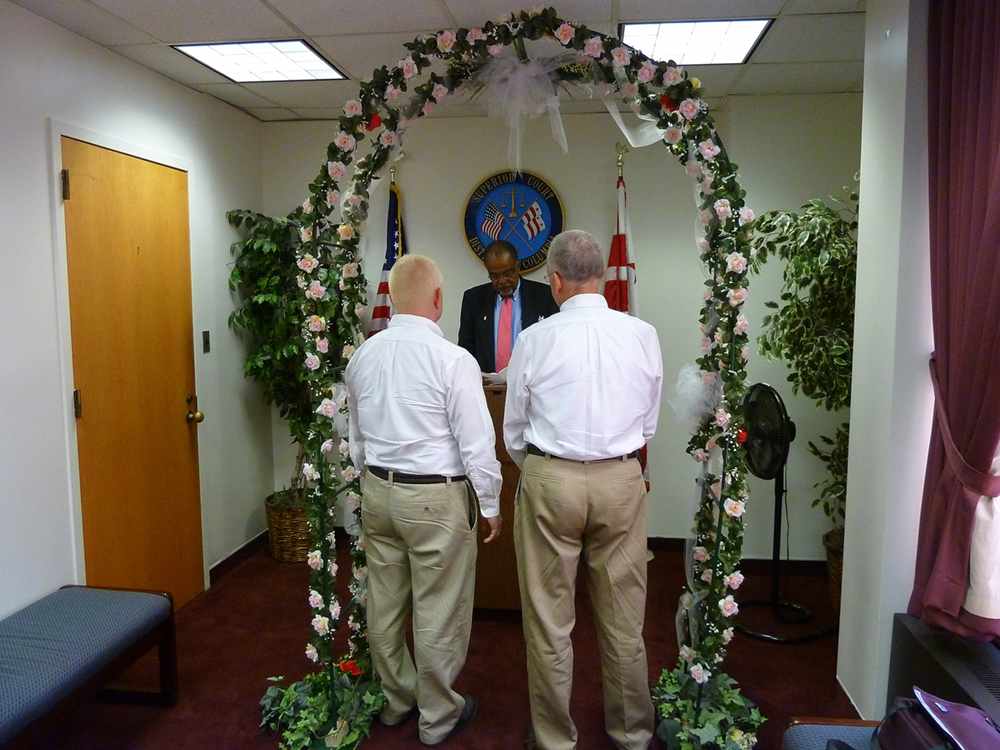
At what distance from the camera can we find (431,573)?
2.33m

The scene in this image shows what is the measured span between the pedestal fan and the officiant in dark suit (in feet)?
3.84

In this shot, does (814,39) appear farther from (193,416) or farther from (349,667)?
(193,416)

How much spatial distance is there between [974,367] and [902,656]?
97 centimetres

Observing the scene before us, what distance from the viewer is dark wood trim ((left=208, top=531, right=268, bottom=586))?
383 cm

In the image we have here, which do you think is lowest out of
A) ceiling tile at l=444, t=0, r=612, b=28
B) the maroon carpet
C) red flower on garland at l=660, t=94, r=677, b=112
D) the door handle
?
the maroon carpet

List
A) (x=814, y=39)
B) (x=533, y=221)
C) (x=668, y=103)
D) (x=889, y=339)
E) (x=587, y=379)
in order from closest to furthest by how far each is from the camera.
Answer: (x=587, y=379)
(x=889, y=339)
(x=668, y=103)
(x=814, y=39)
(x=533, y=221)

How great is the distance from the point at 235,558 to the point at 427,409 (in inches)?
93.8

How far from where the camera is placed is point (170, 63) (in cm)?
317

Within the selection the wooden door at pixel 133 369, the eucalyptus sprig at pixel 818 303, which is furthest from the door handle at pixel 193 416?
the eucalyptus sprig at pixel 818 303

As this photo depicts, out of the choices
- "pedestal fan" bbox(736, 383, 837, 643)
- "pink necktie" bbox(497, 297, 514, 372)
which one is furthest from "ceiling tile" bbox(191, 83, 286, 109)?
"pedestal fan" bbox(736, 383, 837, 643)

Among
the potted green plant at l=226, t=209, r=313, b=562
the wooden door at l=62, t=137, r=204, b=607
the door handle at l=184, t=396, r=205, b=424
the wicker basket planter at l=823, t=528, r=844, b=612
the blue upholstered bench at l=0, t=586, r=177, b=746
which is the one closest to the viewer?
the blue upholstered bench at l=0, t=586, r=177, b=746

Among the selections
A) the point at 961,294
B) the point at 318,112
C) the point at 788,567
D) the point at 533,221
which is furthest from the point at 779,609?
the point at 318,112

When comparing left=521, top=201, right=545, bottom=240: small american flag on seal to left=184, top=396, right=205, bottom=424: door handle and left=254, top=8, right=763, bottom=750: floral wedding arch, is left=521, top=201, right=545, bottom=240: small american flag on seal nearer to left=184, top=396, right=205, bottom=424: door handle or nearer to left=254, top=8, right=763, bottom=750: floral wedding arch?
left=254, top=8, right=763, bottom=750: floral wedding arch

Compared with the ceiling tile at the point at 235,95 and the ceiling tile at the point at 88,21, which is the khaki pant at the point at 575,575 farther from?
the ceiling tile at the point at 235,95
